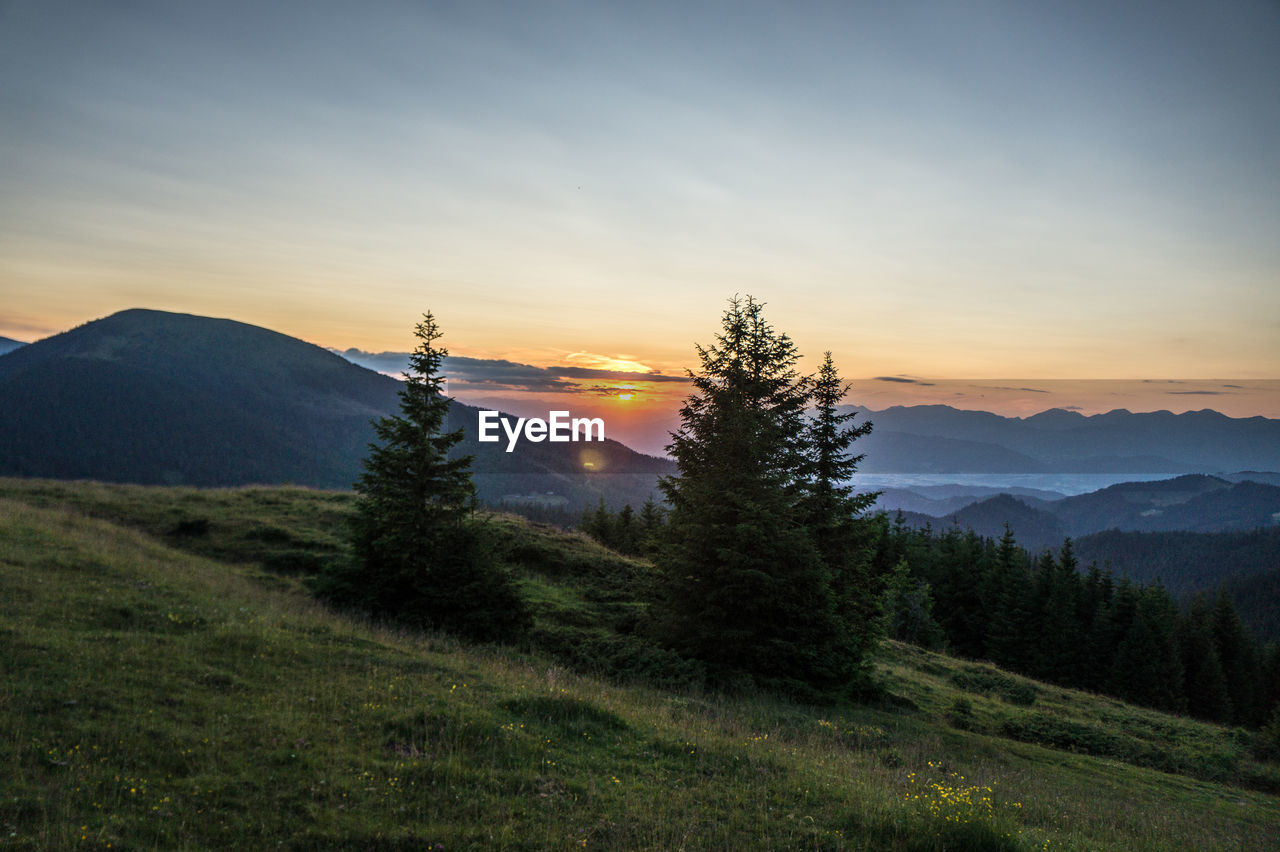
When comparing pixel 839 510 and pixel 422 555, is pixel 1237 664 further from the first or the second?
pixel 422 555

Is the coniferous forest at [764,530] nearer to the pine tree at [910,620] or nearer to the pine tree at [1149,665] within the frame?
the pine tree at [910,620]

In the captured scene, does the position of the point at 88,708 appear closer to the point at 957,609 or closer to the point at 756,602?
the point at 756,602

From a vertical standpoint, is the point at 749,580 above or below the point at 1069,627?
above

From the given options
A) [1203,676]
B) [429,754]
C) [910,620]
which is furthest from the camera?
[1203,676]

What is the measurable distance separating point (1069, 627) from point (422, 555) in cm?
5868

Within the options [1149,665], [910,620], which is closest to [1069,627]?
[1149,665]

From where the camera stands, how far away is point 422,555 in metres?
18.7

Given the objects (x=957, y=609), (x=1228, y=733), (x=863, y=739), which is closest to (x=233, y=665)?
(x=863, y=739)

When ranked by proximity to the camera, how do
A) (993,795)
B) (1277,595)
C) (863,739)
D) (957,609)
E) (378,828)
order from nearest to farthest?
1. (378,828)
2. (993,795)
3. (863,739)
4. (957,609)
5. (1277,595)

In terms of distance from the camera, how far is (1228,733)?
27.2m

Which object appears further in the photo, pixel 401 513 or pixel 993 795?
pixel 401 513

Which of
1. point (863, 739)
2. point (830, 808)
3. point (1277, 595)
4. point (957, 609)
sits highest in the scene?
point (830, 808)

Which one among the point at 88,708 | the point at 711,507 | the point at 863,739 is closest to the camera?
the point at 88,708

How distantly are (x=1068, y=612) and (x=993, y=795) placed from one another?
55468mm
